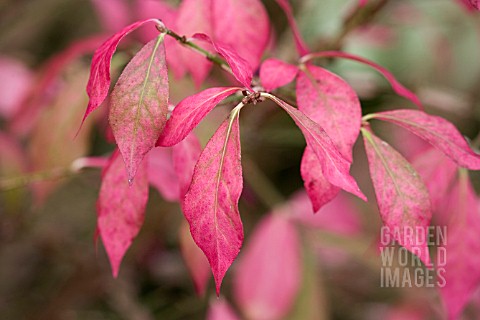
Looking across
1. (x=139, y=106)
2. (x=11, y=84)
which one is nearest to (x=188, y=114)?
(x=139, y=106)

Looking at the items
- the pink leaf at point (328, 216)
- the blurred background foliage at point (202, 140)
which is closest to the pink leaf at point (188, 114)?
the blurred background foliage at point (202, 140)

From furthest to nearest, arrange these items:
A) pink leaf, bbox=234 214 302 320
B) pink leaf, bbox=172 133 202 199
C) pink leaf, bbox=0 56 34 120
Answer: pink leaf, bbox=0 56 34 120 → pink leaf, bbox=234 214 302 320 → pink leaf, bbox=172 133 202 199

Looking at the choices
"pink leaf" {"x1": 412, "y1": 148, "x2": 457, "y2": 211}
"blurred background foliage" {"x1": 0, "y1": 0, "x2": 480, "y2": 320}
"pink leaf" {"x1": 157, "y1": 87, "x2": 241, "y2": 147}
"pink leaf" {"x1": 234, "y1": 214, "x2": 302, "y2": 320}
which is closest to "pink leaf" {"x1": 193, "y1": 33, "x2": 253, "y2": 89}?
"pink leaf" {"x1": 157, "y1": 87, "x2": 241, "y2": 147}

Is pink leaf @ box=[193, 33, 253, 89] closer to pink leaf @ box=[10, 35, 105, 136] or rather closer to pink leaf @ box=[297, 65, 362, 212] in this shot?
pink leaf @ box=[297, 65, 362, 212]

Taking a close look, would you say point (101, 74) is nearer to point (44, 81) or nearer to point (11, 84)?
point (44, 81)

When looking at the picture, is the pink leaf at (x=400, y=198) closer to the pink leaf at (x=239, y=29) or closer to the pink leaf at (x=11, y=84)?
the pink leaf at (x=239, y=29)

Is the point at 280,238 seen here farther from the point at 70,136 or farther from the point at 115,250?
the point at 115,250

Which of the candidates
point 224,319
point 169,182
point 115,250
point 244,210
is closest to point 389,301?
point 244,210
